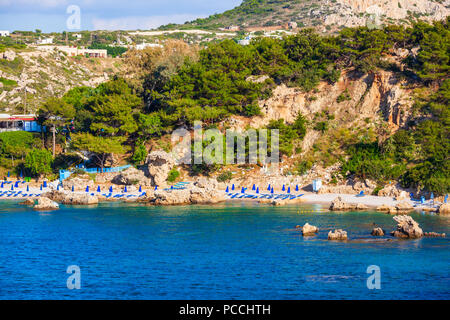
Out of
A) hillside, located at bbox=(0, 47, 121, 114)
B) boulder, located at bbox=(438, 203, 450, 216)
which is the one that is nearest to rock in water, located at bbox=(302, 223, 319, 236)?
boulder, located at bbox=(438, 203, 450, 216)

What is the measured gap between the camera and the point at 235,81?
70.5 meters

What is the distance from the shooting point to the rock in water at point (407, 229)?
130 ft

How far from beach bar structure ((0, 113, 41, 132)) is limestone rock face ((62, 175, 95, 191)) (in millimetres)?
16507

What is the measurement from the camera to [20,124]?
78.9 metres

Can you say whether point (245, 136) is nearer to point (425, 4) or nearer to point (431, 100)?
point (431, 100)

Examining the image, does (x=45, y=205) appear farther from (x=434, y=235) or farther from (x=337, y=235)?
(x=434, y=235)

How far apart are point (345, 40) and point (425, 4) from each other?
240 ft

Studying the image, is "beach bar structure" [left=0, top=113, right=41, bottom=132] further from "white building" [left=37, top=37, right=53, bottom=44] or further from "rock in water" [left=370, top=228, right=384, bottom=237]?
"white building" [left=37, top=37, right=53, bottom=44]

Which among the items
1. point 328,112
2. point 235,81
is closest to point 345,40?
point 328,112

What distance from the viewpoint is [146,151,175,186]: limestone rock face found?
204 ft
